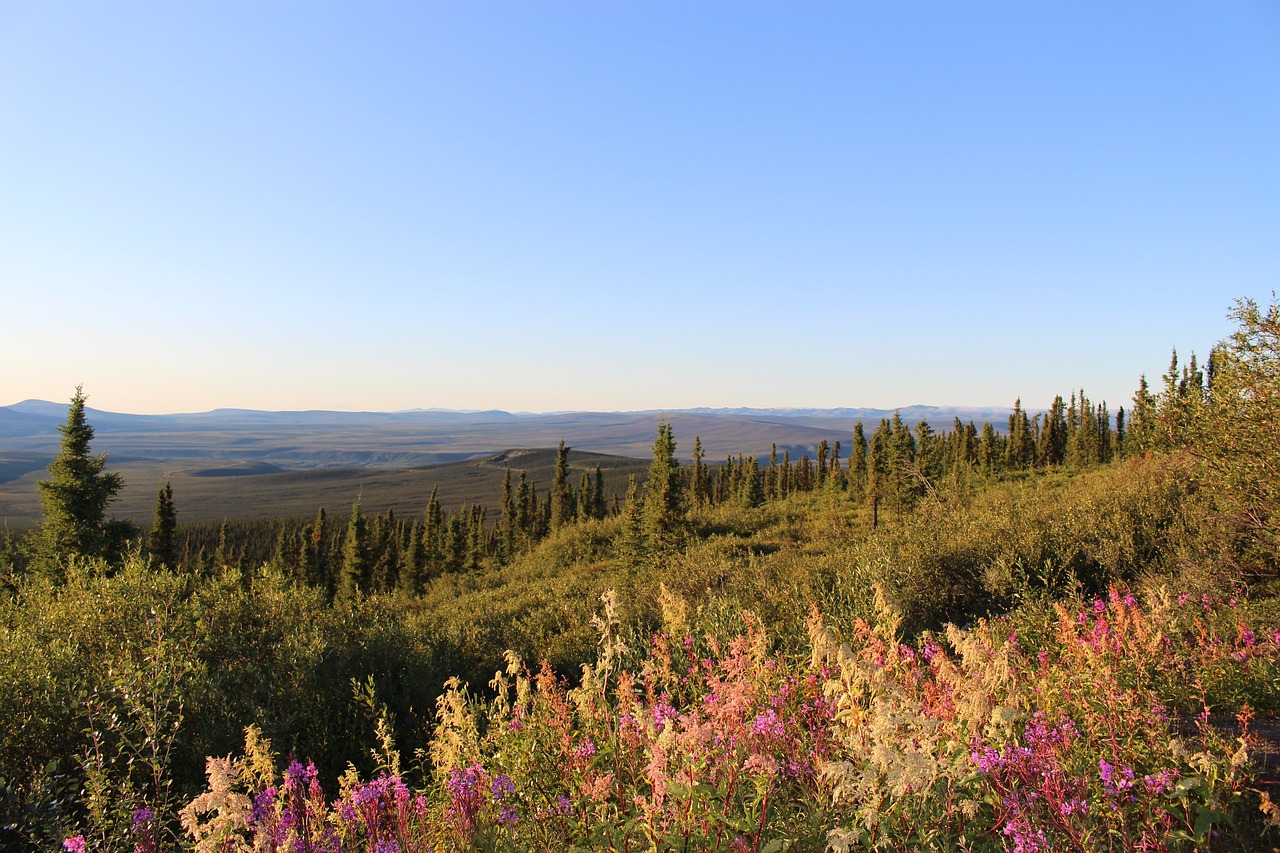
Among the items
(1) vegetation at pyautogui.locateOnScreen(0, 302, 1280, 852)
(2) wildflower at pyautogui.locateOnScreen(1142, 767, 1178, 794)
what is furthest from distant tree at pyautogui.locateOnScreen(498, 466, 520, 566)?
(2) wildflower at pyautogui.locateOnScreen(1142, 767, 1178, 794)

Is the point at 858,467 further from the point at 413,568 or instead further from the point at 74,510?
the point at 74,510

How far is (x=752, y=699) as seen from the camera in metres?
4.14

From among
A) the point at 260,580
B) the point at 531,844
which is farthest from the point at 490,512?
the point at 531,844

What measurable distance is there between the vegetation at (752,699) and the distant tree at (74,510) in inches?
531

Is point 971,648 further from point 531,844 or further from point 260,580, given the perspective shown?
point 260,580

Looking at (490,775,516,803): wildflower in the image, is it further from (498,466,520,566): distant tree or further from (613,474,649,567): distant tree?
(498,466,520,566): distant tree

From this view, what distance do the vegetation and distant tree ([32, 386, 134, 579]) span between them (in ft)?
44.2

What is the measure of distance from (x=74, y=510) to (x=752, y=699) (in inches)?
1181

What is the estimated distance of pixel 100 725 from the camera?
6.60 meters

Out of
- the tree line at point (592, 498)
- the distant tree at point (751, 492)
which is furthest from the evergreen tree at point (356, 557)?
the distant tree at point (751, 492)

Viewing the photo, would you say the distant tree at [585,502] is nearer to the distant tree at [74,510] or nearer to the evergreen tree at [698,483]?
the evergreen tree at [698,483]

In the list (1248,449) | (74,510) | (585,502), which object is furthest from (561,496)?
(1248,449)

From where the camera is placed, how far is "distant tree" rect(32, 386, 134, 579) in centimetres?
2297

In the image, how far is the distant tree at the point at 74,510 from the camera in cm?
2297
